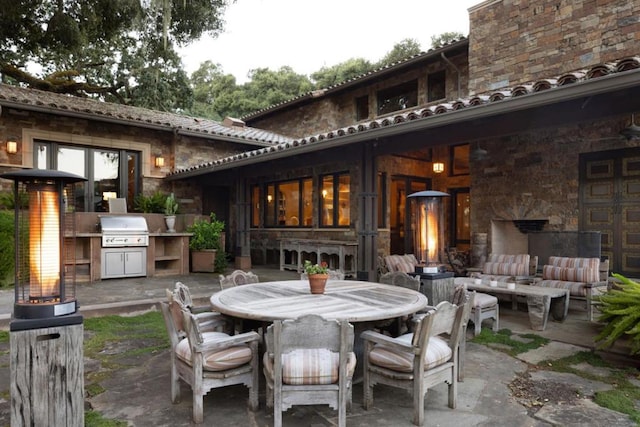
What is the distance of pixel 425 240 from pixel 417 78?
7.33 m

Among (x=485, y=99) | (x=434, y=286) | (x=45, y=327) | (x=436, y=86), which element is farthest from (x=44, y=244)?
(x=436, y=86)

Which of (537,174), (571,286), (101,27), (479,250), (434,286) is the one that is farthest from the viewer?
(479,250)

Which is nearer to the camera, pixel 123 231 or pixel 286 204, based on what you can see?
pixel 123 231

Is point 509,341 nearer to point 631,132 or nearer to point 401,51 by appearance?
point 631,132

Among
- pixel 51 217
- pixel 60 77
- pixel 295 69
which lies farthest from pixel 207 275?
pixel 295 69

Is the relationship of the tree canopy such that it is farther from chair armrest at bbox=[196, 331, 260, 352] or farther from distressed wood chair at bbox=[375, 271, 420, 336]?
chair armrest at bbox=[196, 331, 260, 352]

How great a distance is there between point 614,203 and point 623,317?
3819 millimetres

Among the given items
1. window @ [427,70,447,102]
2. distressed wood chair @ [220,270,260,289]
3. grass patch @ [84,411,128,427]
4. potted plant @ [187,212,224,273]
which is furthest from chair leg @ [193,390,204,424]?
window @ [427,70,447,102]

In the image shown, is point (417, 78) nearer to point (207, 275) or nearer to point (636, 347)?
point (207, 275)

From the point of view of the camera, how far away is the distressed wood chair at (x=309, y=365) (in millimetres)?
2297

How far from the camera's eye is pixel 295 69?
21.2 metres

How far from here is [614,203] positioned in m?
6.47

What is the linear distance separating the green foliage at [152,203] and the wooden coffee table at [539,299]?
22.8 feet

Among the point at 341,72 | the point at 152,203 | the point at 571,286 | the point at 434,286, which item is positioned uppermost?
the point at 341,72
